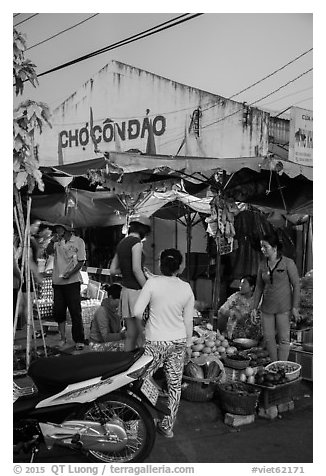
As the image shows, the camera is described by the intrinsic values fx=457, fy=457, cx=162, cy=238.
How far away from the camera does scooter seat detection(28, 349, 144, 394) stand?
121 inches

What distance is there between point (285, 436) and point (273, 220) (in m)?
5.51

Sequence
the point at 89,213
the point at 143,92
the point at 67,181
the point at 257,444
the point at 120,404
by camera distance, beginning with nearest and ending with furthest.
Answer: the point at 120,404 < the point at 257,444 < the point at 67,181 < the point at 143,92 < the point at 89,213

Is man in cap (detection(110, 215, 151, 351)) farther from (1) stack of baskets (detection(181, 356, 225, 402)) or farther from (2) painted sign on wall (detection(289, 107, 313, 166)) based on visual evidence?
(2) painted sign on wall (detection(289, 107, 313, 166))

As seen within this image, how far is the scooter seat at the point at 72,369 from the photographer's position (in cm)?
307

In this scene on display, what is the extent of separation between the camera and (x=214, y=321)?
20.7 feet

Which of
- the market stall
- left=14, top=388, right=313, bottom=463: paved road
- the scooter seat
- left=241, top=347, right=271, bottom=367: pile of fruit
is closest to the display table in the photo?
left=241, top=347, right=271, bottom=367: pile of fruit

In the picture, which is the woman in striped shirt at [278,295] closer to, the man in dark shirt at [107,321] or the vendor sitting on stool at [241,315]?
the vendor sitting on stool at [241,315]

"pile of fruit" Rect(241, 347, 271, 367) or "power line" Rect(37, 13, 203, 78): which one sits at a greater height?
"power line" Rect(37, 13, 203, 78)

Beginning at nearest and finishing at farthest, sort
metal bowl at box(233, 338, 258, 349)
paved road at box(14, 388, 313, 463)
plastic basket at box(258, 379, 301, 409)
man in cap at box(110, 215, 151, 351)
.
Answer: paved road at box(14, 388, 313, 463) → plastic basket at box(258, 379, 301, 409) → man in cap at box(110, 215, 151, 351) → metal bowl at box(233, 338, 258, 349)

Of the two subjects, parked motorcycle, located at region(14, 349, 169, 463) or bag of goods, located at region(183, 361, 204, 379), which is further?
bag of goods, located at region(183, 361, 204, 379)

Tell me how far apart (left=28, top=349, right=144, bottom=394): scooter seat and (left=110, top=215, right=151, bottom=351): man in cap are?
155 cm

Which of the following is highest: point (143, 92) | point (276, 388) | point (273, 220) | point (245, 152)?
point (143, 92)
